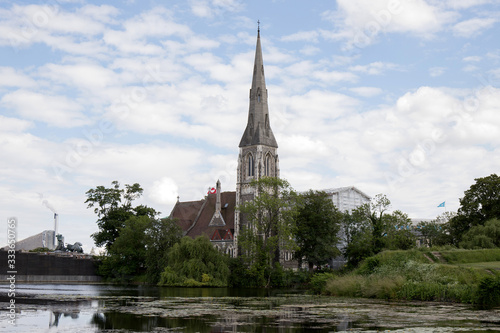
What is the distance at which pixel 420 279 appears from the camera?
3206cm

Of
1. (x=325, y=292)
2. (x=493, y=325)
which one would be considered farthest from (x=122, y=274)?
(x=493, y=325)

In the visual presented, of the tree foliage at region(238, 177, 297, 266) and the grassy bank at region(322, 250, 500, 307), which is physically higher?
the tree foliage at region(238, 177, 297, 266)

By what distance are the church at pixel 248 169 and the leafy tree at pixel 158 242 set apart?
17712 mm

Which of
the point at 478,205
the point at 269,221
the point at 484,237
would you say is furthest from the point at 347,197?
the point at 484,237

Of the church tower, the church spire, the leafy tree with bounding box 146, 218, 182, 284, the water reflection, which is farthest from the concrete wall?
the water reflection

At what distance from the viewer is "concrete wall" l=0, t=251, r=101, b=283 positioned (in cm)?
8188

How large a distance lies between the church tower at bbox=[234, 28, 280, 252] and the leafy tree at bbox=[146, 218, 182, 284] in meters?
20.1

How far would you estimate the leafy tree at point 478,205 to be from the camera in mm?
64938

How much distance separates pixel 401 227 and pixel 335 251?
1670 centimetres

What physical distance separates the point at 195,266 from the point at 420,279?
109 feet

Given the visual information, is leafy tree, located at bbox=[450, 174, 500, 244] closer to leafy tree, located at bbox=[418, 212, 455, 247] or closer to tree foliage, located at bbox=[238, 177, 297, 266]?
leafy tree, located at bbox=[418, 212, 455, 247]

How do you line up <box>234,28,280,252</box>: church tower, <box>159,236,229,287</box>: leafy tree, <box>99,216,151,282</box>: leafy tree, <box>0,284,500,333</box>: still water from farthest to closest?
<box>234,28,280,252</box>: church tower < <box>99,216,151,282</box>: leafy tree < <box>159,236,229,287</box>: leafy tree < <box>0,284,500,333</box>: still water

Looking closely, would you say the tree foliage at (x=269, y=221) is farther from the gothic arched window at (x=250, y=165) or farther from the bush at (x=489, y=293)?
the bush at (x=489, y=293)

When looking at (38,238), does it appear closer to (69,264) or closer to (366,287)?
(69,264)
